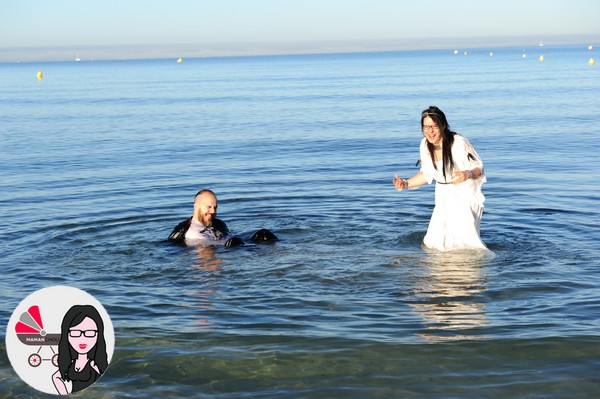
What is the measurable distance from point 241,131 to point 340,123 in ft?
12.5

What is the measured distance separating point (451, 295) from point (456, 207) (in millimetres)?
1772

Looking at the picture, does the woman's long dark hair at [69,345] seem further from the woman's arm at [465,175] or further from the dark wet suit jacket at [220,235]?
the dark wet suit jacket at [220,235]

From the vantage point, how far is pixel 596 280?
31.2ft

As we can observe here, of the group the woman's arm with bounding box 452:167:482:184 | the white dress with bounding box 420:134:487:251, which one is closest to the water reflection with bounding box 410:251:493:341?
the white dress with bounding box 420:134:487:251

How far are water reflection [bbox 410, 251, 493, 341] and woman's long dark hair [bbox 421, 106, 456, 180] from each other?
43.6 inches

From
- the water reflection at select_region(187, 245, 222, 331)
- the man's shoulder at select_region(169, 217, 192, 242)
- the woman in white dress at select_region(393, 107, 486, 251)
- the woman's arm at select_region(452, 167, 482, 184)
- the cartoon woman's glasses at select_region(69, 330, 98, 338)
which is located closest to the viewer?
the cartoon woman's glasses at select_region(69, 330, 98, 338)

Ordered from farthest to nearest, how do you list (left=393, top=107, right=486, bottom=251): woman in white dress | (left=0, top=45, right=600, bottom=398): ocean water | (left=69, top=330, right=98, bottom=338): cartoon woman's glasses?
(left=393, top=107, right=486, bottom=251): woman in white dress → (left=0, top=45, right=600, bottom=398): ocean water → (left=69, top=330, right=98, bottom=338): cartoon woman's glasses

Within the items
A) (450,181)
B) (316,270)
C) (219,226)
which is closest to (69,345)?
(316,270)

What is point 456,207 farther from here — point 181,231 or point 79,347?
point 79,347

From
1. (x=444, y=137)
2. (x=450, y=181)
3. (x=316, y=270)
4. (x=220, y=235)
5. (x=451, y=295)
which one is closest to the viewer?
(x=451, y=295)

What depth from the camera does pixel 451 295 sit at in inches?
355

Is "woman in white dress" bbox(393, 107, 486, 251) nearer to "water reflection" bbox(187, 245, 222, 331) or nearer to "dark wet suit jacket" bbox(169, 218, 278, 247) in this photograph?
"dark wet suit jacket" bbox(169, 218, 278, 247)

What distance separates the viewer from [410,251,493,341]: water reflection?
26.2 feet

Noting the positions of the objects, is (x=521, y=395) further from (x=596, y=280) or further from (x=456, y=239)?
(x=456, y=239)
